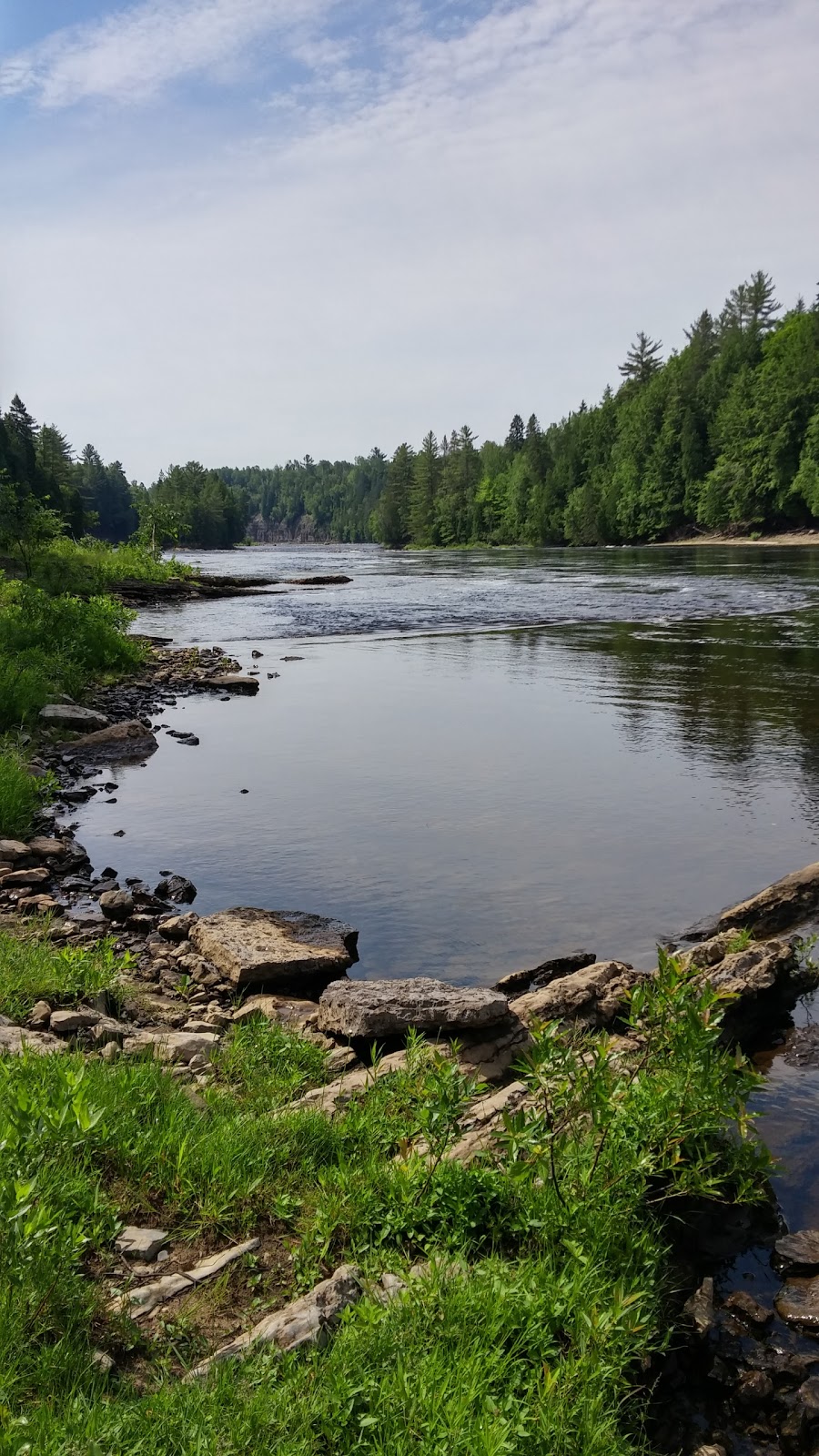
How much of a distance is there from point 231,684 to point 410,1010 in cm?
1795

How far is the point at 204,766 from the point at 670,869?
25.9 feet

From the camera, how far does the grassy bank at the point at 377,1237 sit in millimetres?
3227

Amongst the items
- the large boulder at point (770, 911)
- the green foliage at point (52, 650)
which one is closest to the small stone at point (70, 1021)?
the large boulder at point (770, 911)

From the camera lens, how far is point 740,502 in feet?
340

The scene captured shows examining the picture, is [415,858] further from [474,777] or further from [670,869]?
[474,777]

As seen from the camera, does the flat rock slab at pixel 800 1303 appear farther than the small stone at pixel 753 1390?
Yes

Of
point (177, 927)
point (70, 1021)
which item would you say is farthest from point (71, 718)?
point (70, 1021)

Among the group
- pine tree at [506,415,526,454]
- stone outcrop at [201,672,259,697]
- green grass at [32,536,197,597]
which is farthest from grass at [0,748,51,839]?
pine tree at [506,415,526,454]

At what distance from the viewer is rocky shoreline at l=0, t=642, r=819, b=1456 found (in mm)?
4098

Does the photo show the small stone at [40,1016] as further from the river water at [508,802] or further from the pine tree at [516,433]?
the pine tree at [516,433]

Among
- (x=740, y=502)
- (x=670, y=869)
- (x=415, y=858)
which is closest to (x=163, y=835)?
(x=415, y=858)

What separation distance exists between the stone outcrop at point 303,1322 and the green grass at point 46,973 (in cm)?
301

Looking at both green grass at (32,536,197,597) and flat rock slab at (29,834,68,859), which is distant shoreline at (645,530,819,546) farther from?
flat rock slab at (29,834,68,859)

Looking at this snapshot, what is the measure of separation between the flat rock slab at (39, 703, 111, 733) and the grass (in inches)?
152
